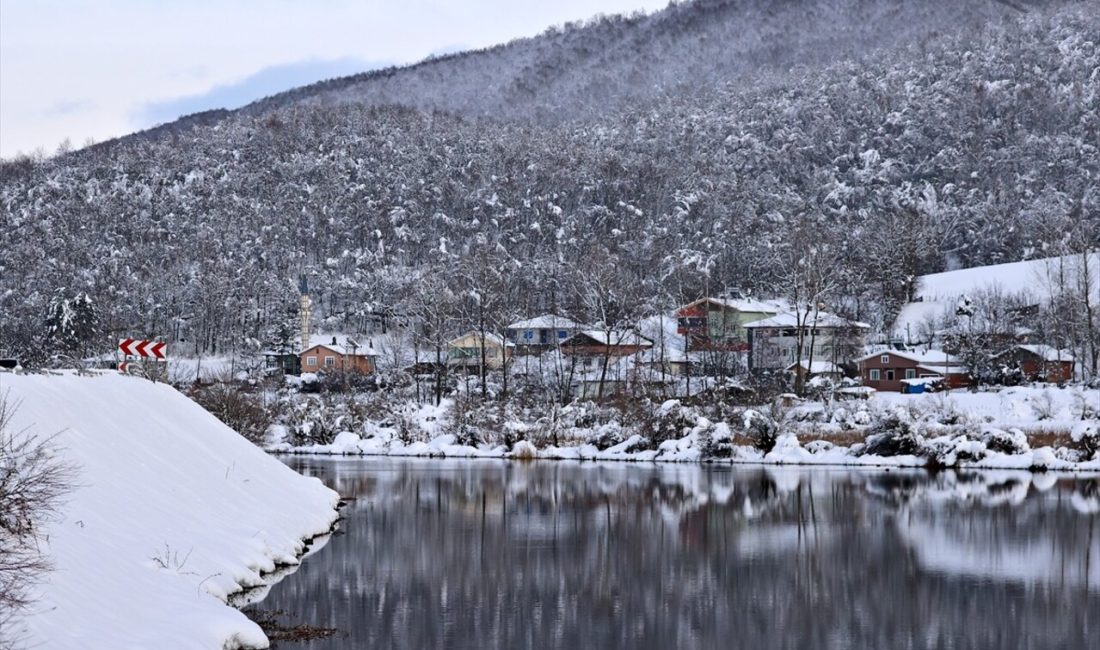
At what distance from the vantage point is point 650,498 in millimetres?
35938

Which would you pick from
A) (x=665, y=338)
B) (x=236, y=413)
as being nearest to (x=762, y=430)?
(x=236, y=413)

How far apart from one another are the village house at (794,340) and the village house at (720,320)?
1.36 meters

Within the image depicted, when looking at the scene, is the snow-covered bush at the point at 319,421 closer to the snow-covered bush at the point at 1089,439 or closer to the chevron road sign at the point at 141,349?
the chevron road sign at the point at 141,349

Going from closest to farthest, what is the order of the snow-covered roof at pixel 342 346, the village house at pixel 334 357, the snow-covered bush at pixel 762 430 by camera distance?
1. the snow-covered bush at pixel 762 430
2. the village house at pixel 334 357
3. the snow-covered roof at pixel 342 346

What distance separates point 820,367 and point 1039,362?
12.8 m

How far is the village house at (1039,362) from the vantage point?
72188 mm

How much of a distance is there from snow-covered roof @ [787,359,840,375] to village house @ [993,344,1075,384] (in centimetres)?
914

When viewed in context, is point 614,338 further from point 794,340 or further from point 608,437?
point 608,437

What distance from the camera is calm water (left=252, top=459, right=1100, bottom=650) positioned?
1741 cm

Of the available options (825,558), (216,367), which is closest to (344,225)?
(216,367)

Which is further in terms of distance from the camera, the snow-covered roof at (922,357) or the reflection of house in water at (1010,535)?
the snow-covered roof at (922,357)

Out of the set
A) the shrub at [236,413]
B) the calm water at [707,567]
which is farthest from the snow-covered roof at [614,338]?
the calm water at [707,567]

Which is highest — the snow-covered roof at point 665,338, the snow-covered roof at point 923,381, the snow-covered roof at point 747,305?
the snow-covered roof at point 747,305

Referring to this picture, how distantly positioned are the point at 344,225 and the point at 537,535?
13973 cm
